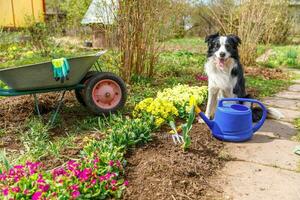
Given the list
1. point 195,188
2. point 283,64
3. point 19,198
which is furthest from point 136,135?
point 283,64

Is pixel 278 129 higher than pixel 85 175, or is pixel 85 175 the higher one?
pixel 85 175

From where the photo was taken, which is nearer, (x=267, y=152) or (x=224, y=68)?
(x=267, y=152)

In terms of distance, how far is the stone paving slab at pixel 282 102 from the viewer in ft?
15.0

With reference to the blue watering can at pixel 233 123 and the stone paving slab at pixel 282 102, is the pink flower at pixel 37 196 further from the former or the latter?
the stone paving slab at pixel 282 102

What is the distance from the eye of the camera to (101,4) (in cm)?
489

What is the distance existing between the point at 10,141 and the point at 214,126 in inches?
77.4

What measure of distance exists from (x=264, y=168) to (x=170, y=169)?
31.7 inches

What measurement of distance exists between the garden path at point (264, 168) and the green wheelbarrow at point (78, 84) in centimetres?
138

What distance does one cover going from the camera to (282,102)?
4773 millimetres

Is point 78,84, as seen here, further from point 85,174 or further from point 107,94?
point 85,174

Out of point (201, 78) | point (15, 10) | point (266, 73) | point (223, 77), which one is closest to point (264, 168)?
point (223, 77)

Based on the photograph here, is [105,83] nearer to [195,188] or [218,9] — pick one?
[195,188]

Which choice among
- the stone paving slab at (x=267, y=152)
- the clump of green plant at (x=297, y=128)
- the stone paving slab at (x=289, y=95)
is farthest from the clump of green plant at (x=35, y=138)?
the stone paving slab at (x=289, y=95)

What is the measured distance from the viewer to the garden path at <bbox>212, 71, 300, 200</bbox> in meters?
2.25
